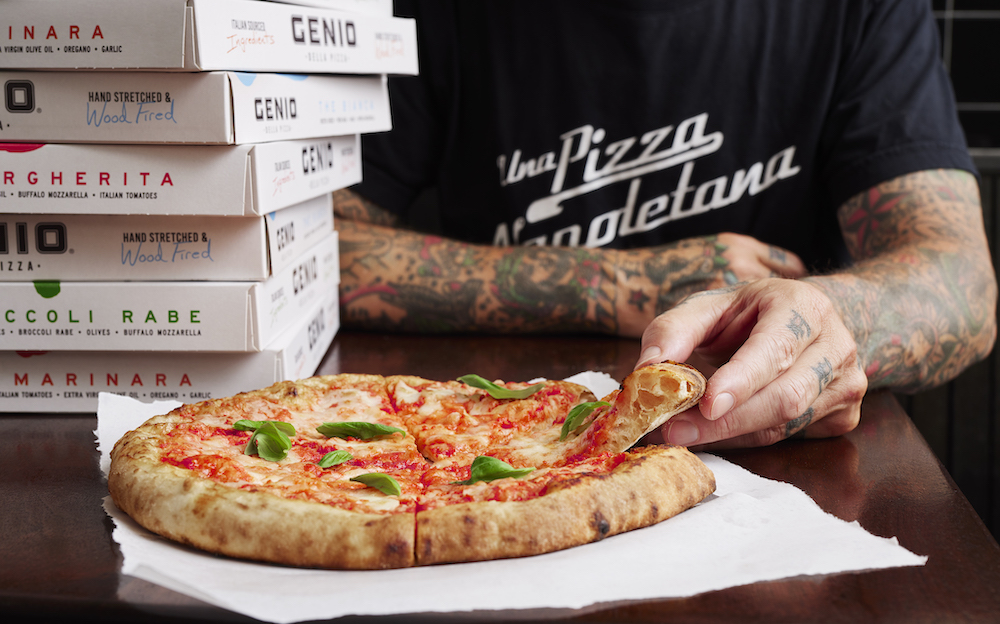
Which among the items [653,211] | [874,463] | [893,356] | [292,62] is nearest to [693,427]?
[874,463]

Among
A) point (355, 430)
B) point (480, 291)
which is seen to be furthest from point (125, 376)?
point (480, 291)

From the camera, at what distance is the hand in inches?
36.7

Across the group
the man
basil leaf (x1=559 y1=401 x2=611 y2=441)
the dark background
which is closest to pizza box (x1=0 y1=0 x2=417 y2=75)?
basil leaf (x1=559 y1=401 x2=611 y2=441)

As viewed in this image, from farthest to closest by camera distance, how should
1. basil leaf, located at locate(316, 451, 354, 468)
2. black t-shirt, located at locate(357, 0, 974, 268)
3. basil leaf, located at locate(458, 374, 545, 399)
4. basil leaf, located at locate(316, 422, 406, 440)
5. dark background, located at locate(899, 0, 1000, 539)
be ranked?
dark background, located at locate(899, 0, 1000, 539) < black t-shirt, located at locate(357, 0, 974, 268) < basil leaf, located at locate(458, 374, 545, 399) < basil leaf, located at locate(316, 422, 406, 440) < basil leaf, located at locate(316, 451, 354, 468)

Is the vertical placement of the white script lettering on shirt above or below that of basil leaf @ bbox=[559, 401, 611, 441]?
above

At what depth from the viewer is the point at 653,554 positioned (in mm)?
691

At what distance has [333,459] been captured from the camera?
34.4 inches

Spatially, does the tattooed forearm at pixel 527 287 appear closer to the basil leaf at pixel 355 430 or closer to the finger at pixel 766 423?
the finger at pixel 766 423

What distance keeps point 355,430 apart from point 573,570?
0.41 m

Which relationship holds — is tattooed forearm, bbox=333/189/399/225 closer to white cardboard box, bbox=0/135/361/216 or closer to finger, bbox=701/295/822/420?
white cardboard box, bbox=0/135/361/216

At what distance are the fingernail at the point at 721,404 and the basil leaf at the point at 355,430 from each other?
390 millimetres

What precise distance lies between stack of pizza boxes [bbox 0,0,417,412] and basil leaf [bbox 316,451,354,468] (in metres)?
0.30

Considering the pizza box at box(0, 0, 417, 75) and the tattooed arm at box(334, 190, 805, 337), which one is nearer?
the pizza box at box(0, 0, 417, 75)

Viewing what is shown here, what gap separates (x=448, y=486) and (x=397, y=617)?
0.76ft
